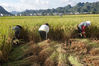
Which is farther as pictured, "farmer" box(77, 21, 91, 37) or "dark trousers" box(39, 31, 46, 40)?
"farmer" box(77, 21, 91, 37)

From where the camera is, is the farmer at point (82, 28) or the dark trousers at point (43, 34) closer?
the dark trousers at point (43, 34)

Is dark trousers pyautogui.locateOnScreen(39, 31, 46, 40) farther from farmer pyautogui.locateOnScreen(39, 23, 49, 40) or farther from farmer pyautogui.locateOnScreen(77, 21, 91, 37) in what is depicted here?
farmer pyautogui.locateOnScreen(77, 21, 91, 37)

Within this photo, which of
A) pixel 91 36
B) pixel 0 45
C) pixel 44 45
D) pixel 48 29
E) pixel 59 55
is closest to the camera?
pixel 0 45

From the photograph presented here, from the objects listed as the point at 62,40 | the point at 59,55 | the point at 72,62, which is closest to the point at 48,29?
the point at 62,40

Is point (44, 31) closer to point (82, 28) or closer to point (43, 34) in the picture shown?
point (43, 34)

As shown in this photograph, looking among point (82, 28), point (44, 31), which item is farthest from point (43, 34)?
point (82, 28)

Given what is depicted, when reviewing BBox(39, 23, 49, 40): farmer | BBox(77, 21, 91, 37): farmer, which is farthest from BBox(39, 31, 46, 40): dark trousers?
BBox(77, 21, 91, 37): farmer

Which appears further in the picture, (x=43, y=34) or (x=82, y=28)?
(x=82, y=28)

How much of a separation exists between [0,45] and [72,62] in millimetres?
1524

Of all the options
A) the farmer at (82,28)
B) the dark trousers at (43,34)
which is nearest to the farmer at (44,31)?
the dark trousers at (43,34)

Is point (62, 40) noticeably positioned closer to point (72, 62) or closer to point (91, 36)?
point (91, 36)

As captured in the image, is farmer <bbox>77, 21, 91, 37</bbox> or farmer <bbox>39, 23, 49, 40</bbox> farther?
farmer <bbox>77, 21, 91, 37</bbox>

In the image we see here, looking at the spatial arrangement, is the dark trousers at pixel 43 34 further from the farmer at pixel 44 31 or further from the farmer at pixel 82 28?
the farmer at pixel 82 28

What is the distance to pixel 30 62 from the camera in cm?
320
